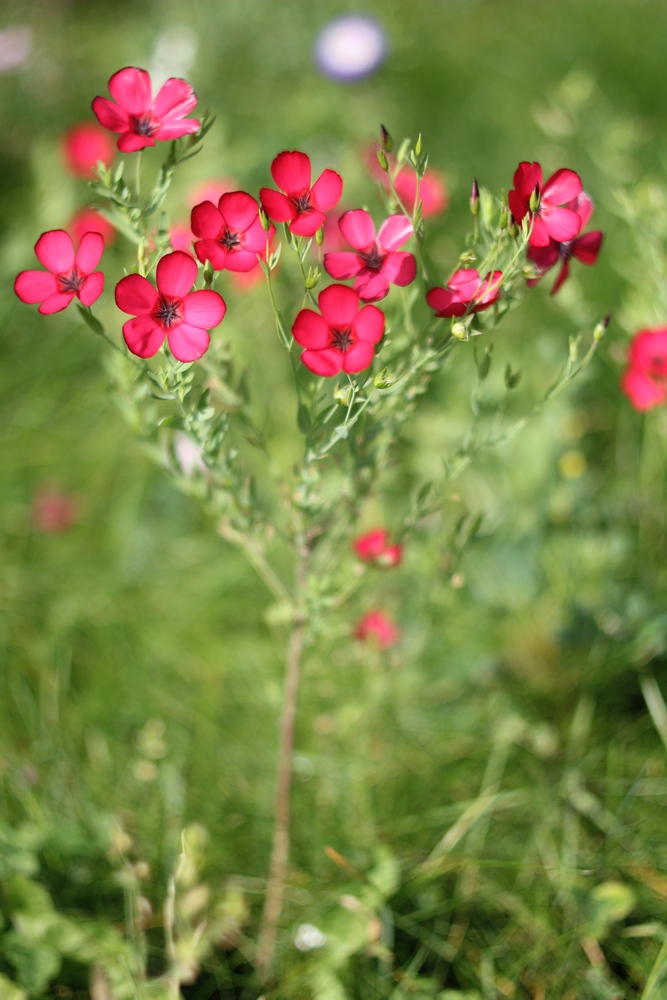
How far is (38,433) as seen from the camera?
1.90 metres

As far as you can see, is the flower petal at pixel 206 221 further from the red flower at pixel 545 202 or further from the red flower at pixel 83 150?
the red flower at pixel 83 150

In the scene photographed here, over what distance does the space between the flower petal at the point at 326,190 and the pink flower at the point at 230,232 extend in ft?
0.17

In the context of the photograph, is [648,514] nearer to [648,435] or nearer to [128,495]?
[648,435]

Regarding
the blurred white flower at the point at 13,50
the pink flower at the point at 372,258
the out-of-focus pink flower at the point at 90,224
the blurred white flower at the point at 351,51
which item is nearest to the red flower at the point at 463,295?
the pink flower at the point at 372,258

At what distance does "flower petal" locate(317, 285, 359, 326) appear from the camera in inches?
27.4

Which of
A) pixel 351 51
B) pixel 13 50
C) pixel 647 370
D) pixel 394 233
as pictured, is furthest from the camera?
pixel 13 50

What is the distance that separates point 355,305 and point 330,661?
0.87 meters

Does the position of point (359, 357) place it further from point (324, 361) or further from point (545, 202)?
point (545, 202)

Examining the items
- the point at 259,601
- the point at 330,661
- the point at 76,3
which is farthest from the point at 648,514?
the point at 76,3

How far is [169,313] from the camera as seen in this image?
2.28ft

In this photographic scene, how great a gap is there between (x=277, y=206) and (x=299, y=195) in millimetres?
36

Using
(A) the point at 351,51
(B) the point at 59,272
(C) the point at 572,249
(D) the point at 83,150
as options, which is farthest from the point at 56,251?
(A) the point at 351,51

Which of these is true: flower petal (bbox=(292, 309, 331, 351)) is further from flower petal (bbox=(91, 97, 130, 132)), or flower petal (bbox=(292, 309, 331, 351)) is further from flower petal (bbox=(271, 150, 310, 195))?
flower petal (bbox=(91, 97, 130, 132))

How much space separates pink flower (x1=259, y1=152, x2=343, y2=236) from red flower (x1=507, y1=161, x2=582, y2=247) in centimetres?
15
